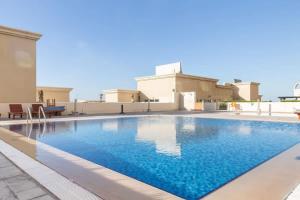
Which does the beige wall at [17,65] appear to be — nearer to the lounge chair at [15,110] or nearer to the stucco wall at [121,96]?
the lounge chair at [15,110]

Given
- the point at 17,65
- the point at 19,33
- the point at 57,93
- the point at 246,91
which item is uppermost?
the point at 19,33

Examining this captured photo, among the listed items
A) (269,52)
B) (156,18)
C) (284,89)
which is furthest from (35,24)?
(284,89)

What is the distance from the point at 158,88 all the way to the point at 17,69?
730 inches

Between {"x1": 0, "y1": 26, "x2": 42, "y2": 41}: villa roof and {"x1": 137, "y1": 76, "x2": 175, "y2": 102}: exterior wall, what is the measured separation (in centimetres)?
1647

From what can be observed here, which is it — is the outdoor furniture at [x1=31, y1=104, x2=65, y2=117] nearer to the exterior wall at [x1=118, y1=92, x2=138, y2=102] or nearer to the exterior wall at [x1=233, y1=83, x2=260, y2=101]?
the exterior wall at [x1=118, y1=92, x2=138, y2=102]

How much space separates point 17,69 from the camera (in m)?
18.0

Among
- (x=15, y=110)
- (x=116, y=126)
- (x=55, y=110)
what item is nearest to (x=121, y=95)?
(x=55, y=110)

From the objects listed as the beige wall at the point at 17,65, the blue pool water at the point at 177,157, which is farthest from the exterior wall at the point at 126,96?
the blue pool water at the point at 177,157

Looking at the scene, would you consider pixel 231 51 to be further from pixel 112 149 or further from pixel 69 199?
pixel 69 199

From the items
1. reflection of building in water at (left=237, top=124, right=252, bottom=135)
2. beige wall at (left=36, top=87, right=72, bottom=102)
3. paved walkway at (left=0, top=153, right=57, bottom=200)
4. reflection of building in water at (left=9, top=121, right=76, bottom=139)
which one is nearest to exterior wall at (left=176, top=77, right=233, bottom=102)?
beige wall at (left=36, top=87, right=72, bottom=102)

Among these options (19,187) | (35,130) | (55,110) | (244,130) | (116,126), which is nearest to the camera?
(19,187)

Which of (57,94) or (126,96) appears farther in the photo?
(126,96)

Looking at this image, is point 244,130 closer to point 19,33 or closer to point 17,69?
point 17,69

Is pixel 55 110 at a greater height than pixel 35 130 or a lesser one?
greater
